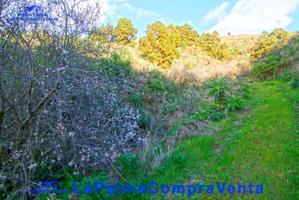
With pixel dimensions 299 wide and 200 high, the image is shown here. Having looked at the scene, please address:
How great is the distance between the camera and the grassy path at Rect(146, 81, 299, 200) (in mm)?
3656

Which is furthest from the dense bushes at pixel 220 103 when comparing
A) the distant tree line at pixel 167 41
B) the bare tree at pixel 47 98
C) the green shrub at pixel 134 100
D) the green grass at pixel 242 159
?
the distant tree line at pixel 167 41

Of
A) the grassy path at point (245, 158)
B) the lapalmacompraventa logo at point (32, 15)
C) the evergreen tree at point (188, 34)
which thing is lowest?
the grassy path at point (245, 158)

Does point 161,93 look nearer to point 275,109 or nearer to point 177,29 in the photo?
point 275,109

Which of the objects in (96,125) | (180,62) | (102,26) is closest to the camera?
(96,125)

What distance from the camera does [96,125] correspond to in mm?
4188

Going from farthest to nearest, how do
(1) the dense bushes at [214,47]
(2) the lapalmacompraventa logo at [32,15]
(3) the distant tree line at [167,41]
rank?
(1) the dense bushes at [214,47] → (3) the distant tree line at [167,41] → (2) the lapalmacompraventa logo at [32,15]

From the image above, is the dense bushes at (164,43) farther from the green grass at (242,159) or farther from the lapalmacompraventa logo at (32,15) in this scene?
the lapalmacompraventa logo at (32,15)

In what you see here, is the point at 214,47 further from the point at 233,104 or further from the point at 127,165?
the point at 127,165

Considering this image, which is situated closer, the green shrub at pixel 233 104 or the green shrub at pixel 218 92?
the green shrub at pixel 233 104

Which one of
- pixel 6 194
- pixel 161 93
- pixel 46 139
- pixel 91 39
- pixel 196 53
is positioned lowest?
pixel 6 194

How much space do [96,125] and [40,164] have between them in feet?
2.95

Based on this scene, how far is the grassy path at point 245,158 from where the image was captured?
3.66 meters

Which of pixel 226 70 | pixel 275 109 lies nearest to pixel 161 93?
pixel 275 109

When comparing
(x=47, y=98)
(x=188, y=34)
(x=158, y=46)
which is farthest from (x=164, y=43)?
(x=47, y=98)
